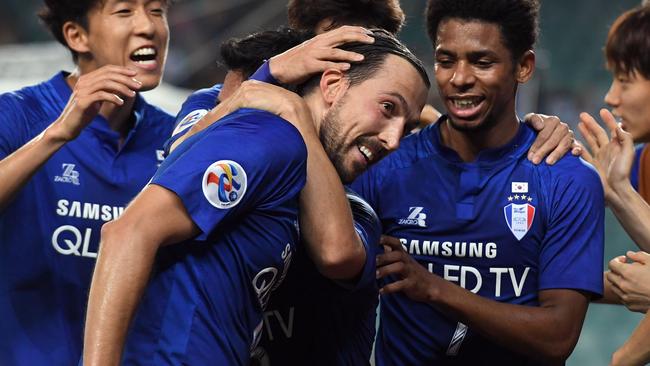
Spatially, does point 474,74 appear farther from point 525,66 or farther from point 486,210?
point 486,210

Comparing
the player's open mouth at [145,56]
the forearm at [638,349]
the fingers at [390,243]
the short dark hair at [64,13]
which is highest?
the short dark hair at [64,13]

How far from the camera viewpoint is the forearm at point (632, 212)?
11.5 feet

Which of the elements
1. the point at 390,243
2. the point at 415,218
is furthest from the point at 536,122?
the point at 390,243

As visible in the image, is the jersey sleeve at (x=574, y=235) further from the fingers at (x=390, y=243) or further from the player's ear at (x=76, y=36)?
the player's ear at (x=76, y=36)

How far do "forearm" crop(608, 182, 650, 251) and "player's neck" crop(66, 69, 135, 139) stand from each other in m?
1.81

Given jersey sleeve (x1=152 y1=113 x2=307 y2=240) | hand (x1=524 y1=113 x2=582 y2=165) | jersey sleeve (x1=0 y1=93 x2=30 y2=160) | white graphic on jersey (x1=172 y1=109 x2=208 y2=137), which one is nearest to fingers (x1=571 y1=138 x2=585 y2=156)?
hand (x1=524 y1=113 x2=582 y2=165)

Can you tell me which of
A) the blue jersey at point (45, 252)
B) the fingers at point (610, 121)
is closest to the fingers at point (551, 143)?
the fingers at point (610, 121)

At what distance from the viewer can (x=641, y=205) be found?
353 centimetres

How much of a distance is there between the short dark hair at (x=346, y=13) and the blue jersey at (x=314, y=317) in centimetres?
108

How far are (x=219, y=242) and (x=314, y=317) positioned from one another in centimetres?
62

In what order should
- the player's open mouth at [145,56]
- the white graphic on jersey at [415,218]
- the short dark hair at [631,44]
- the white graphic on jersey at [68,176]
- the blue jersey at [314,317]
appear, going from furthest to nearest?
the short dark hair at [631,44] < the player's open mouth at [145,56] < the white graphic on jersey at [68,176] < the white graphic on jersey at [415,218] < the blue jersey at [314,317]

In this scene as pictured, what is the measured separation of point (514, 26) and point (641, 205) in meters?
0.84

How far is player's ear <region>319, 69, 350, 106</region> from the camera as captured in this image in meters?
2.44

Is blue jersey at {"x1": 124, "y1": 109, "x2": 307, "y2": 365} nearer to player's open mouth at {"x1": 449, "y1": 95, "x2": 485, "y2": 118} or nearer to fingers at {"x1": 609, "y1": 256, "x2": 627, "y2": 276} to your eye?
player's open mouth at {"x1": 449, "y1": 95, "x2": 485, "y2": 118}
